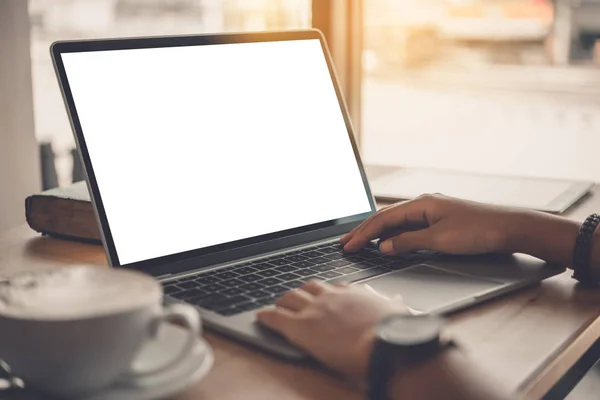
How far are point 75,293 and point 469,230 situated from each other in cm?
52

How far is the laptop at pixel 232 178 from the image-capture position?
31.4 inches

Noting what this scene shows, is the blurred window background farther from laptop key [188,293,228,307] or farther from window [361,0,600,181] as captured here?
laptop key [188,293,228,307]

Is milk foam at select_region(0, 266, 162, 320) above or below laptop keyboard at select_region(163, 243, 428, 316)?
above

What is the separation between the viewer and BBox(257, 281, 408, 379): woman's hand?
1.93ft

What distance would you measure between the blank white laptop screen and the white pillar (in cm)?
70

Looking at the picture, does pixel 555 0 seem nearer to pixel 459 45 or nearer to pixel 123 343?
pixel 459 45

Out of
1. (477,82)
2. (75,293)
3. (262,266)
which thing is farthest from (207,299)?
(477,82)

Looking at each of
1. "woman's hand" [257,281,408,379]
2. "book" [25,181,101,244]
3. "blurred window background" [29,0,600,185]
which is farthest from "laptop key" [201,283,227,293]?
"blurred window background" [29,0,600,185]

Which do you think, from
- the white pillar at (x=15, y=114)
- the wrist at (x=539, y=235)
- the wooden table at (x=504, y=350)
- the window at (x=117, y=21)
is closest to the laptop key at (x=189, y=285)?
the wooden table at (x=504, y=350)

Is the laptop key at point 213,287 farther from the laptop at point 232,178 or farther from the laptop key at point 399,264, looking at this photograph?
the laptop key at point 399,264

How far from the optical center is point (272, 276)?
812 mm

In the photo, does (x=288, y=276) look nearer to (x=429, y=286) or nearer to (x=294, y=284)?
(x=294, y=284)

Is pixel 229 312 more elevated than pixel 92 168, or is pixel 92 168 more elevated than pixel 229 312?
pixel 92 168

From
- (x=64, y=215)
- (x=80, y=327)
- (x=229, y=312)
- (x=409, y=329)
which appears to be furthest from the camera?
(x=64, y=215)
